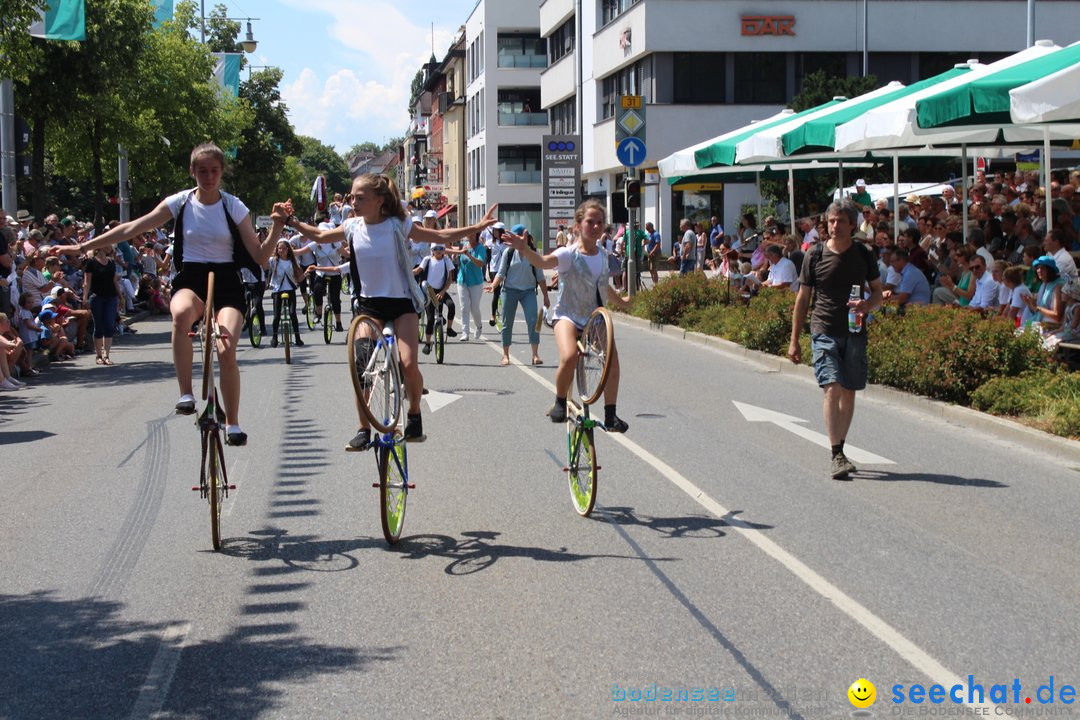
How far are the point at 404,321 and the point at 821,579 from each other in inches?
108

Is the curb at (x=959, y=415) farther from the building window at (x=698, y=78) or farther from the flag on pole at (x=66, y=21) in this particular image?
the building window at (x=698, y=78)

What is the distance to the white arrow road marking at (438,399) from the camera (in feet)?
44.8

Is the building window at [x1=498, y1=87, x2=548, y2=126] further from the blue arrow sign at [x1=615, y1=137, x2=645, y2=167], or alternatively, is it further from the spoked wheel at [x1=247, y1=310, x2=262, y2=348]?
the spoked wheel at [x1=247, y1=310, x2=262, y2=348]

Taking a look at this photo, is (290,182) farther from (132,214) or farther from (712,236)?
(712,236)

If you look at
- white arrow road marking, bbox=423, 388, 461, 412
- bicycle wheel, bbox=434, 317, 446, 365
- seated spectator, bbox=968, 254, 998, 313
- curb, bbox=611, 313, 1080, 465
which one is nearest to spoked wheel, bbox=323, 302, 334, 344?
bicycle wheel, bbox=434, 317, 446, 365

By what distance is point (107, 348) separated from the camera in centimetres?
1986

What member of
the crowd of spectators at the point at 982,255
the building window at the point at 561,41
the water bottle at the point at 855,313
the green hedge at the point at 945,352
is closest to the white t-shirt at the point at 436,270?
the green hedge at the point at 945,352

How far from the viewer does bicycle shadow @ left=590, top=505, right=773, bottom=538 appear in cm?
777

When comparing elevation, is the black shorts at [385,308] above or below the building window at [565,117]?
below

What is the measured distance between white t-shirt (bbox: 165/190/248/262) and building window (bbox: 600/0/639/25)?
144 ft

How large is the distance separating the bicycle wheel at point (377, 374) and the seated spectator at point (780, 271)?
1443cm


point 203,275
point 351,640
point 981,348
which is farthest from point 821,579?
point 981,348

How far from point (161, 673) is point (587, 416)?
362 centimetres

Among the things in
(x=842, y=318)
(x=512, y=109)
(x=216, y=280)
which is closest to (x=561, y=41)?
(x=512, y=109)
